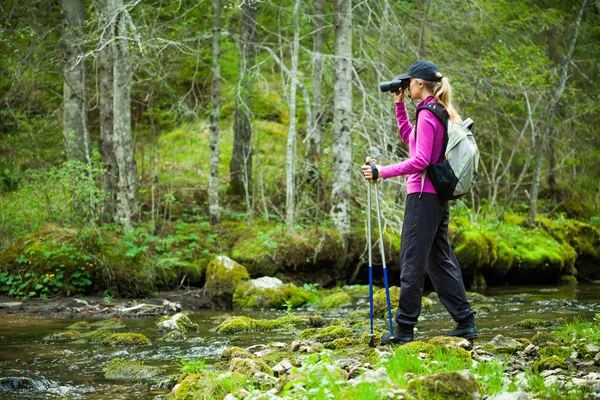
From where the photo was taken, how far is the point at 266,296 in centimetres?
1022

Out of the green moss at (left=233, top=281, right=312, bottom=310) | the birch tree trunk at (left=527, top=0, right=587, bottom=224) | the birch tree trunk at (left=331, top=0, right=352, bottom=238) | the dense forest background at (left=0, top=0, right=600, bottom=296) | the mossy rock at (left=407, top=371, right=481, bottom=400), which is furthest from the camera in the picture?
the birch tree trunk at (left=527, top=0, right=587, bottom=224)

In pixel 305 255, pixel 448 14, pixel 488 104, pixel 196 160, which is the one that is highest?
pixel 448 14

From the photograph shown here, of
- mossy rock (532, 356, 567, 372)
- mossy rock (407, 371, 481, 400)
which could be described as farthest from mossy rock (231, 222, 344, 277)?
mossy rock (407, 371, 481, 400)

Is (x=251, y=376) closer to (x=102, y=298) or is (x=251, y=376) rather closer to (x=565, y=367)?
(x=565, y=367)

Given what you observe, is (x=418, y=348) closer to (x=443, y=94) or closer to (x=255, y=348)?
(x=255, y=348)

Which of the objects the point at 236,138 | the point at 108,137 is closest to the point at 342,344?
the point at 108,137

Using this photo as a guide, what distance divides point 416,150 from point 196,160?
1249 cm

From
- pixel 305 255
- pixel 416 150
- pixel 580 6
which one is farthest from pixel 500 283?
pixel 416 150

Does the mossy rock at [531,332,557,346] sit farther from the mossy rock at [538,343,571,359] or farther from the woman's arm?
the woman's arm

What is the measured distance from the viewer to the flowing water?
500cm

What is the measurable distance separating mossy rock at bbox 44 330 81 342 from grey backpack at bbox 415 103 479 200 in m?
4.66

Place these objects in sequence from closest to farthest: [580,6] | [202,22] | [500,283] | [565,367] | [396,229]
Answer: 1. [565,367]
2. [396,229]
3. [500,283]
4. [580,6]
5. [202,22]

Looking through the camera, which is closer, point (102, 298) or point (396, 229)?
point (102, 298)

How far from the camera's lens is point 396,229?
12.0 metres
